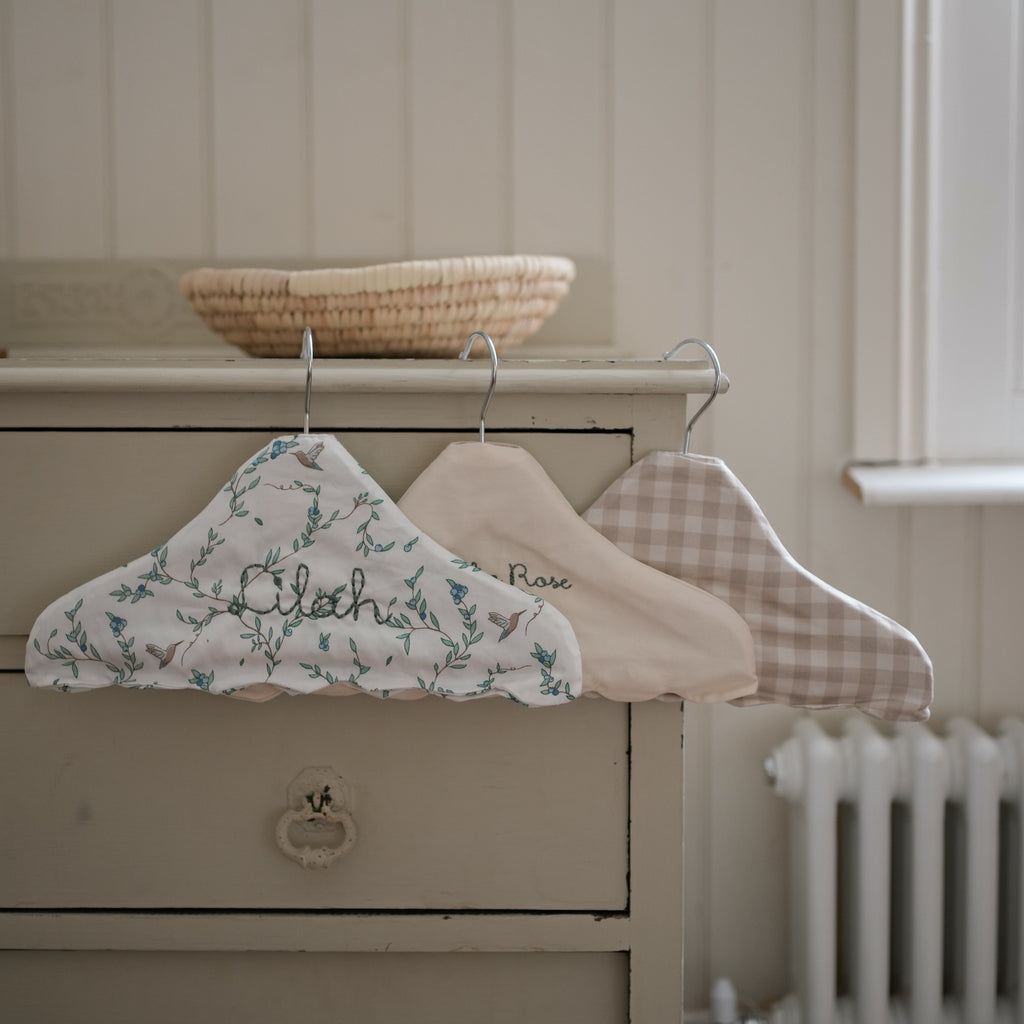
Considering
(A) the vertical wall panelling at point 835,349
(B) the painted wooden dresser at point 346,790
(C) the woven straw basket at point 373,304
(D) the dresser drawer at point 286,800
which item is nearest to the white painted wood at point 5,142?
(C) the woven straw basket at point 373,304

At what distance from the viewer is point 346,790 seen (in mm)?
726

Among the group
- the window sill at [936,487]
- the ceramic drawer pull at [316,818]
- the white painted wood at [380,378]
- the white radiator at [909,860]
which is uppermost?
the white painted wood at [380,378]

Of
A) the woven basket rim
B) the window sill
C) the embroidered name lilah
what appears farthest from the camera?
the window sill

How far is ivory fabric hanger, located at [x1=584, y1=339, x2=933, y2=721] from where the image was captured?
2.29 ft

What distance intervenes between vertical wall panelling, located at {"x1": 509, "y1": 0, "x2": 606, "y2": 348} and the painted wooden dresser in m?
0.55

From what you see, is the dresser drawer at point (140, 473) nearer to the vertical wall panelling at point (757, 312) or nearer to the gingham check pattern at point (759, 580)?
the gingham check pattern at point (759, 580)

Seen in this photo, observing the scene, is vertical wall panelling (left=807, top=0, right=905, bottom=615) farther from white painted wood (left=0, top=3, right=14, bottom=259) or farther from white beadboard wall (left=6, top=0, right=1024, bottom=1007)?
white painted wood (left=0, top=3, right=14, bottom=259)

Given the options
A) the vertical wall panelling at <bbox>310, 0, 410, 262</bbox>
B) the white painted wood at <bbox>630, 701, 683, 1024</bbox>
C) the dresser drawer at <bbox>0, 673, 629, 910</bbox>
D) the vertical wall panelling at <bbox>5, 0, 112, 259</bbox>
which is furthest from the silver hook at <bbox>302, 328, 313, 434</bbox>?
the vertical wall panelling at <bbox>5, 0, 112, 259</bbox>

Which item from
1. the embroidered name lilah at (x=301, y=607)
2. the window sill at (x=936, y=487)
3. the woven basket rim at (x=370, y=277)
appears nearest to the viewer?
the embroidered name lilah at (x=301, y=607)

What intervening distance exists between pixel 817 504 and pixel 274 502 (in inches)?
31.5

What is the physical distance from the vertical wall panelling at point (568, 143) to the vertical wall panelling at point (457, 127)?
2 centimetres

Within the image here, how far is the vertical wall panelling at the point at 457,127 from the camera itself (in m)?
1.20

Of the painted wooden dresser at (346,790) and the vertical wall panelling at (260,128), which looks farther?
the vertical wall panelling at (260,128)

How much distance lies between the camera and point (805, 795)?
116 centimetres
